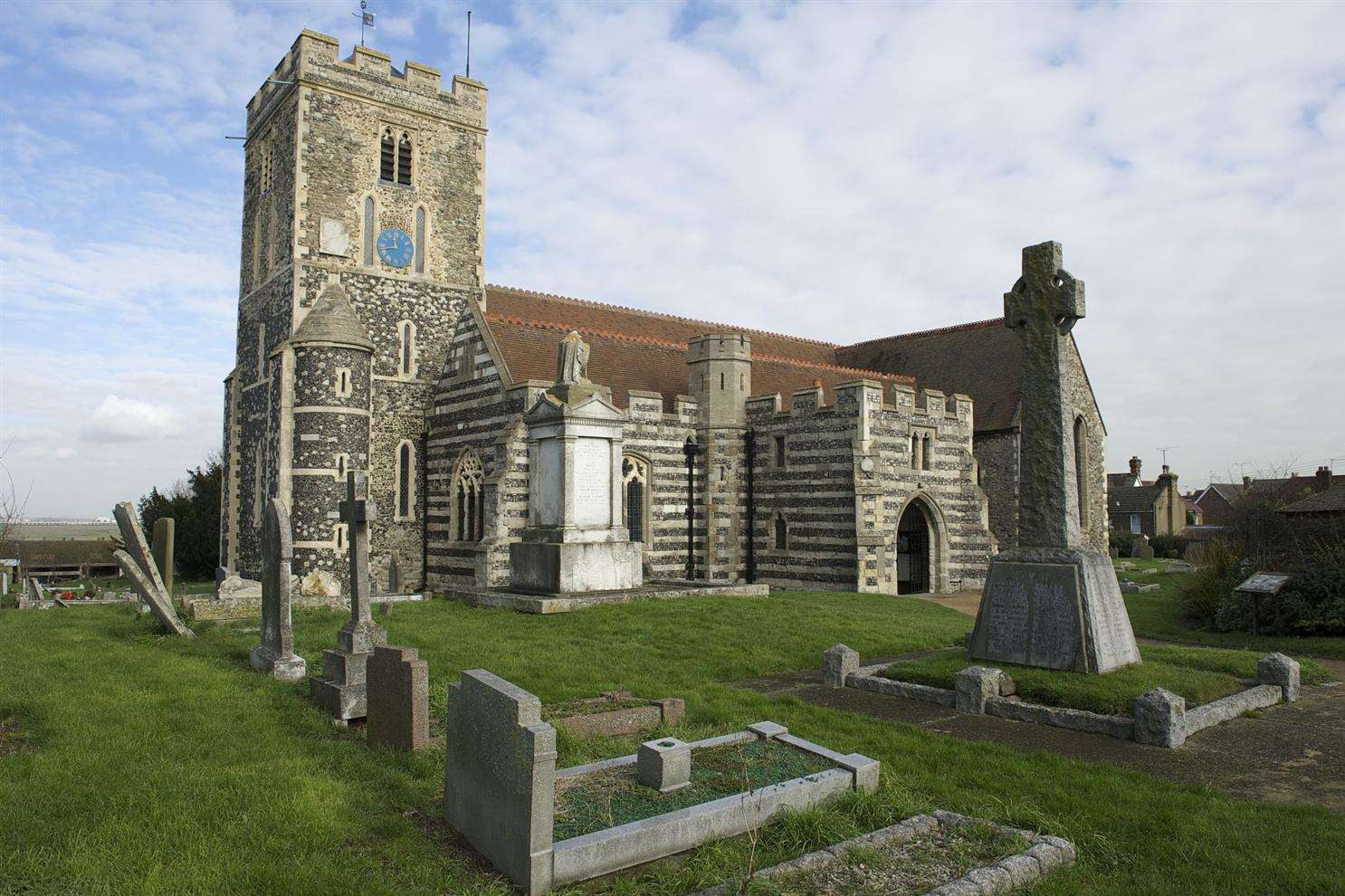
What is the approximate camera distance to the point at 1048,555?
896 centimetres

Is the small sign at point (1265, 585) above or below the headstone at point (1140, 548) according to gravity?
above

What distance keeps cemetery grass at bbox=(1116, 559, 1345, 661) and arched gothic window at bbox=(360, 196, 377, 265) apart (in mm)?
20495

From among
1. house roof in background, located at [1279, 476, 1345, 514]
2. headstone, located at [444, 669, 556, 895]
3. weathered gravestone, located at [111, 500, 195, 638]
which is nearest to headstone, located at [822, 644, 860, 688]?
headstone, located at [444, 669, 556, 895]

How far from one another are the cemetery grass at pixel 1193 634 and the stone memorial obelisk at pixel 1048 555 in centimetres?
486

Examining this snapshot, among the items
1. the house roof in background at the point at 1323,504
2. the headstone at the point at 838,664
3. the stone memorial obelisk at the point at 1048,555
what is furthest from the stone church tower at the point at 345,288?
the house roof in background at the point at 1323,504

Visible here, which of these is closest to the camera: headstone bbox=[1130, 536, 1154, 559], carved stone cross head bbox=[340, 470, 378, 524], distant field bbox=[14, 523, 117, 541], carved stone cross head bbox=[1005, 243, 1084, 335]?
carved stone cross head bbox=[340, 470, 378, 524]

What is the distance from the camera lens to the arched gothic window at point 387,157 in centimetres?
2427

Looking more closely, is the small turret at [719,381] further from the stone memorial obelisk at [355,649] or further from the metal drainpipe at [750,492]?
the stone memorial obelisk at [355,649]

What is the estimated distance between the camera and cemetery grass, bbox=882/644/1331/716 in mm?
7918

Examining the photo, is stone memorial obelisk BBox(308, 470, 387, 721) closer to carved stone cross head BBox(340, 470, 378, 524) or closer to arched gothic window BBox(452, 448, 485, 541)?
carved stone cross head BBox(340, 470, 378, 524)

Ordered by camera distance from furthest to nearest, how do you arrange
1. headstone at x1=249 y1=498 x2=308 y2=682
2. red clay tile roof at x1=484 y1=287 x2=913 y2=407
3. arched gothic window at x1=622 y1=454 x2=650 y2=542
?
1. red clay tile roof at x1=484 y1=287 x2=913 y2=407
2. arched gothic window at x1=622 y1=454 x2=650 y2=542
3. headstone at x1=249 y1=498 x2=308 y2=682

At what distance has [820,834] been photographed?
4.91 m

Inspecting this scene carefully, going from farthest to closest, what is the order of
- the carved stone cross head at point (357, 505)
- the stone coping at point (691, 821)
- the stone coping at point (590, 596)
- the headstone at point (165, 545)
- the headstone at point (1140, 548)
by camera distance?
the headstone at point (1140, 548)
the headstone at point (165, 545)
the stone coping at point (590, 596)
the carved stone cross head at point (357, 505)
the stone coping at point (691, 821)

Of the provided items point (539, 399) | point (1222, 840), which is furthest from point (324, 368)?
point (1222, 840)
